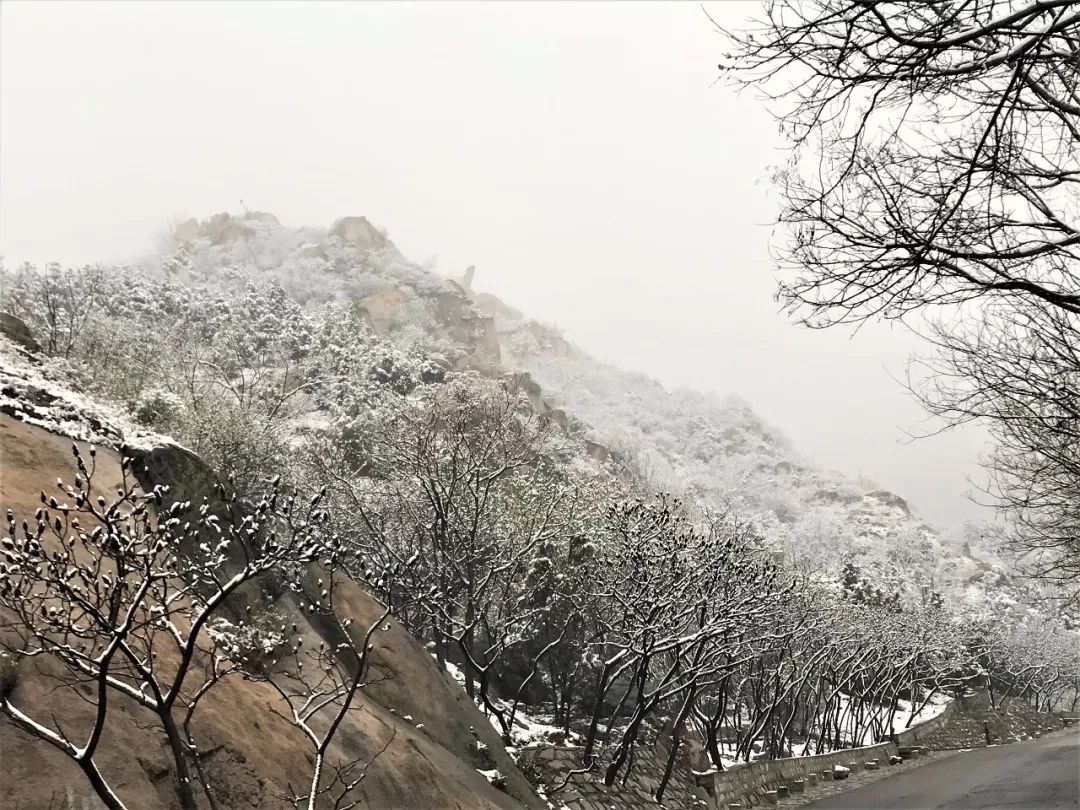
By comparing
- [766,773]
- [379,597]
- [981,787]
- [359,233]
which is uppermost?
[359,233]

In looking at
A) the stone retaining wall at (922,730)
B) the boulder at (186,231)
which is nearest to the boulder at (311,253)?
the boulder at (186,231)

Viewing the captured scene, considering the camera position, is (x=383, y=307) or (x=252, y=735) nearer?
(x=252, y=735)

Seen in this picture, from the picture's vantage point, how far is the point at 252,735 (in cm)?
739

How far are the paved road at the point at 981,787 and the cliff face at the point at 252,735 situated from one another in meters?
10.7

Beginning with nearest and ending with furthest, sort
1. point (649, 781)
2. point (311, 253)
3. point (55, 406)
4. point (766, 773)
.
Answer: point (55, 406)
point (649, 781)
point (766, 773)
point (311, 253)

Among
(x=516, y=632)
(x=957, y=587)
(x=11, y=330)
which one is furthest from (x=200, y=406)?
(x=957, y=587)

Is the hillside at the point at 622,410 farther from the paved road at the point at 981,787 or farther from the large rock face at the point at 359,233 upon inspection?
the paved road at the point at 981,787

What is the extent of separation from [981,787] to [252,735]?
20.5 meters

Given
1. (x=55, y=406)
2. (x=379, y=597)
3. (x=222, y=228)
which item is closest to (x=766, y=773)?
(x=379, y=597)

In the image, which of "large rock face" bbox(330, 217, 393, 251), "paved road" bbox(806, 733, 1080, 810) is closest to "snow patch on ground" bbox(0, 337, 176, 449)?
"paved road" bbox(806, 733, 1080, 810)

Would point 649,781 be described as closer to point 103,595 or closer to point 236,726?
point 236,726

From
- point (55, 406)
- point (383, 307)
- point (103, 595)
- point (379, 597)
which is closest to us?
point (103, 595)

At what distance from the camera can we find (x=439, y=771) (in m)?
9.89

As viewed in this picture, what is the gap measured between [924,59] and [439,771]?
34.0 ft
